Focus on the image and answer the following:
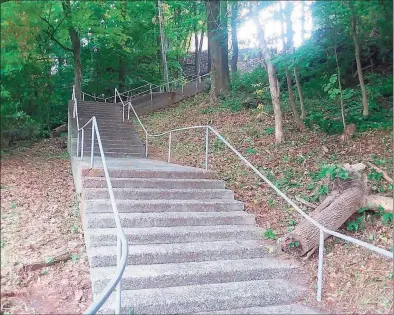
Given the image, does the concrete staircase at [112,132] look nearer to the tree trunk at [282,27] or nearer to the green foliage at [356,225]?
the tree trunk at [282,27]

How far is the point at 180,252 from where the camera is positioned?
4.13 meters

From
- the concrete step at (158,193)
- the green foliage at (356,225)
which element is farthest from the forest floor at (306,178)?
the concrete step at (158,193)

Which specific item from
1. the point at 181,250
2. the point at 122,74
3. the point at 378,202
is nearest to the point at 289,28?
the point at 378,202

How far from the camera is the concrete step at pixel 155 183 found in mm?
5027

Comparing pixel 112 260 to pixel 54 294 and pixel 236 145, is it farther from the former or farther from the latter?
pixel 236 145

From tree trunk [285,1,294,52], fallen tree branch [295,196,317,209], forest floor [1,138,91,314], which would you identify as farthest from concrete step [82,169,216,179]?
tree trunk [285,1,294,52]

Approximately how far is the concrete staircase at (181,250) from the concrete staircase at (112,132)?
3099 mm

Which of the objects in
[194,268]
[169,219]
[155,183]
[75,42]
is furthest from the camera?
[75,42]

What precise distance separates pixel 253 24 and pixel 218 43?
675 cm

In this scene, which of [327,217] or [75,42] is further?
[75,42]

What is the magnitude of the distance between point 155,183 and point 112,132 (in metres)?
5.41

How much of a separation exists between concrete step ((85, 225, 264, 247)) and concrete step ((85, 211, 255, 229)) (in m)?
0.08

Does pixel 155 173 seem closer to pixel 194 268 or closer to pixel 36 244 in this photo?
pixel 194 268

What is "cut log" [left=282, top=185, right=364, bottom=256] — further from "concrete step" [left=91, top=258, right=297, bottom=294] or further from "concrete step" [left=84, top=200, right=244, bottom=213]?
"concrete step" [left=84, top=200, right=244, bottom=213]
